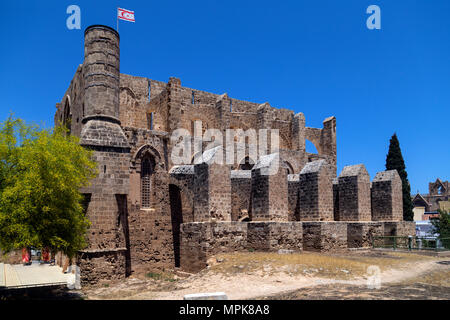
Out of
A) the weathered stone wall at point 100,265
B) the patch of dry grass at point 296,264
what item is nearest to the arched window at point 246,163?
the patch of dry grass at point 296,264

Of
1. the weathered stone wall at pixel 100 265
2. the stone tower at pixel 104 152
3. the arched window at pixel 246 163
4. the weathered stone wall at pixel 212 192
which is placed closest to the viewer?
the weathered stone wall at pixel 100 265

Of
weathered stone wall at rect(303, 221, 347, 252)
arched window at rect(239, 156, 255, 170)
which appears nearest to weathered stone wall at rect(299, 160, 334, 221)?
weathered stone wall at rect(303, 221, 347, 252)

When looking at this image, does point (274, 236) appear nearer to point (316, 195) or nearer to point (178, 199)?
point (316, 195)

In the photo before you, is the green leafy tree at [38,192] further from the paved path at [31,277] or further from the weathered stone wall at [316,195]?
the weathered stone wall at [316,195]

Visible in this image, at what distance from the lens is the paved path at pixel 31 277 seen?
1384 centimetres

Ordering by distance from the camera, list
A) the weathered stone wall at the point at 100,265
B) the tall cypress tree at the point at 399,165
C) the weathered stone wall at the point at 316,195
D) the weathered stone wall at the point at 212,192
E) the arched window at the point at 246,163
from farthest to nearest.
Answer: the tall cypress tree at the point at 399,165
the arched window at the point at 246,163
the weathered stone wall at the point at 316,195
the weathered stone wall at the point at 212,192
the weathered stone wall at the point at 100,265

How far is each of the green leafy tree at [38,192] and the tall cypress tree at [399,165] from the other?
24450 mm

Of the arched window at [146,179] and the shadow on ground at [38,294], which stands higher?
the arched window at [146,179]

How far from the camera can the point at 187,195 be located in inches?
679

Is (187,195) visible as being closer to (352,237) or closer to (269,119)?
(352,237)

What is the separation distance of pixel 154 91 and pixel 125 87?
1800 mm

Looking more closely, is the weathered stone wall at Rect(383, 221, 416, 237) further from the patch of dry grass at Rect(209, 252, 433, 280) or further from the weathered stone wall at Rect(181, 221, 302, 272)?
the weathered stone wall at Rect(181, 221, 302, 272)

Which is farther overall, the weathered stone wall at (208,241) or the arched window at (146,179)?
the arched window at (146,179)
